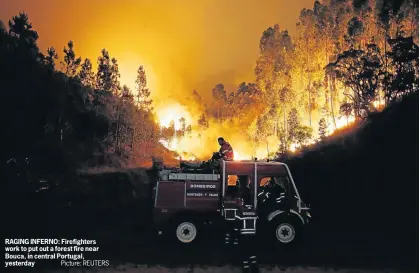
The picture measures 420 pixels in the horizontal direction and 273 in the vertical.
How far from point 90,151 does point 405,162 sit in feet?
39.9

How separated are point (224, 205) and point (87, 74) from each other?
1288 cm

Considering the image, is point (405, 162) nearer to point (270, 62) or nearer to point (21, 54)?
point (21, 54)

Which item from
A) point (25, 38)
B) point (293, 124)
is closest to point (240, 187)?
point (25, 38)

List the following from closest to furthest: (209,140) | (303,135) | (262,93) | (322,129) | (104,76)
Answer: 1. (104,76)
2. (209,140)
3. (303,135)
4. (322,129)
5. (262,93)

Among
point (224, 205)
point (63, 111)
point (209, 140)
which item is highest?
point (209, 140)

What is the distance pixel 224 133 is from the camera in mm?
46719

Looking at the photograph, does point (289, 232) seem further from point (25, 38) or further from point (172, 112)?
point (172, 112)

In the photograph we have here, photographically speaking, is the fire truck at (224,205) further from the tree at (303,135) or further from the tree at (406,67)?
the tree at (303,135)

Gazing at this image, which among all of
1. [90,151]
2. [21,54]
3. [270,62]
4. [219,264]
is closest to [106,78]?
[21,54]

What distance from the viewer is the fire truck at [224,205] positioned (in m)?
8.97

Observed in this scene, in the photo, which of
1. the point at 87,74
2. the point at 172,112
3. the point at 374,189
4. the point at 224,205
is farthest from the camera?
the point at 172,112

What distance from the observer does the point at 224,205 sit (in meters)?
8.90

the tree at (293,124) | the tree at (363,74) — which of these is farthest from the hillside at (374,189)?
the tree at (293,124)

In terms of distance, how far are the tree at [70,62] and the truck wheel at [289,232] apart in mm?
9854
